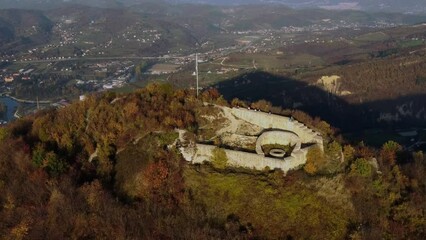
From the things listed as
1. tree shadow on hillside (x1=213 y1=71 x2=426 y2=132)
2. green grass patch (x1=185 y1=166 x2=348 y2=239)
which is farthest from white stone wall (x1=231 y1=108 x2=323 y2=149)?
tree shadow on hillside (x1=213 y1=71 x2=426 y2=132)

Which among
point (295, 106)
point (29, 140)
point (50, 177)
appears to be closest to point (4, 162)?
point (29, 140)

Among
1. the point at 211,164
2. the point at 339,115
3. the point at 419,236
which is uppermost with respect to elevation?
the point at 211,164

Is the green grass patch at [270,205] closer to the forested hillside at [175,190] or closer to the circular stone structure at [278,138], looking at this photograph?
the forested hillside at [175,190]

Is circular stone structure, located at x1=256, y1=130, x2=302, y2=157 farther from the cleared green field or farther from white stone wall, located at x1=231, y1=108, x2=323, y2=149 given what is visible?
the cleared green field

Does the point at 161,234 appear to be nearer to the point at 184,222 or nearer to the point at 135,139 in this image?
the point at 184,222

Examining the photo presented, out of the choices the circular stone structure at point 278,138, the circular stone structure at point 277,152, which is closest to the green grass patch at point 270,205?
Answer: the circular stone structure at point 277,152
